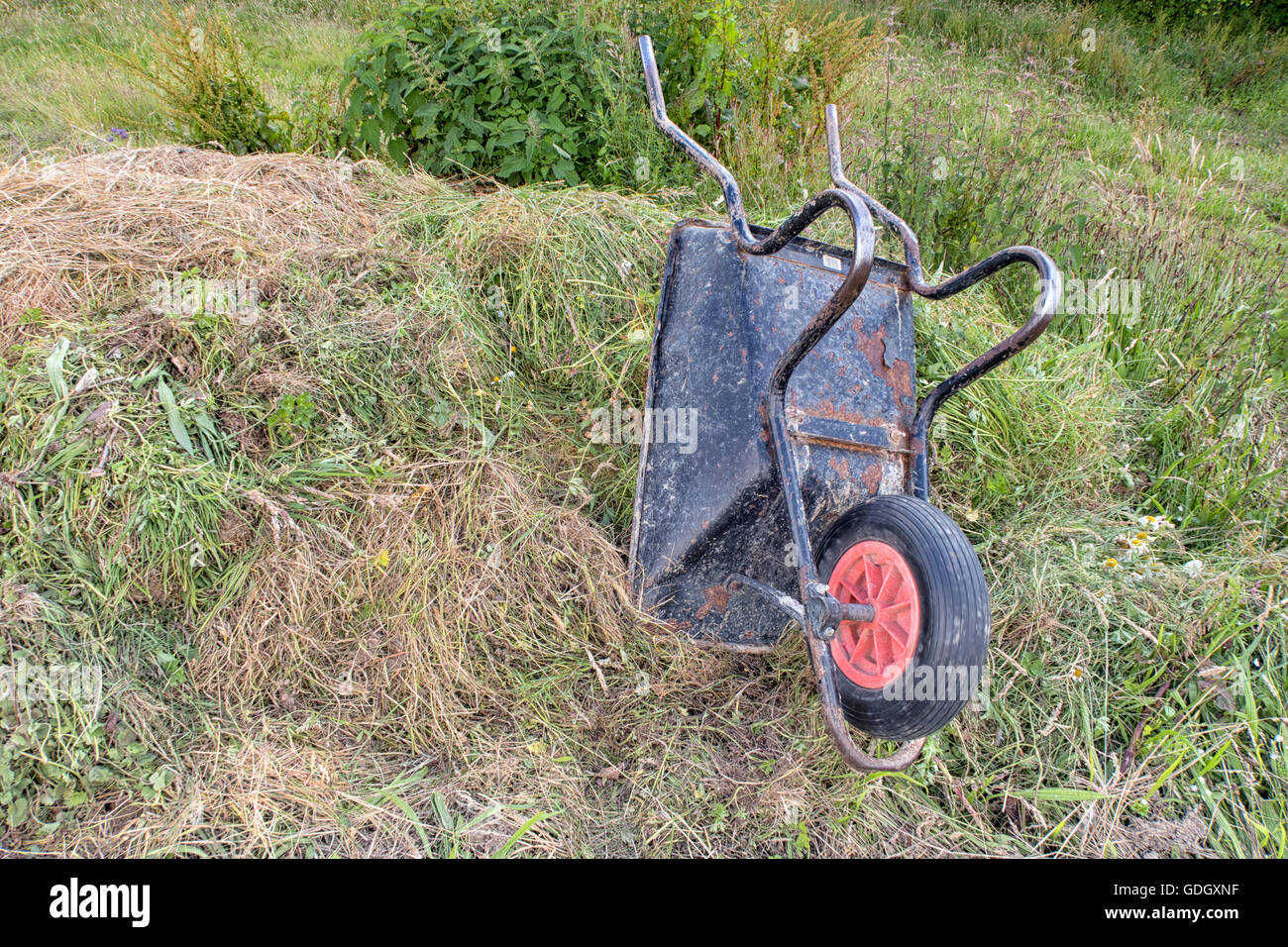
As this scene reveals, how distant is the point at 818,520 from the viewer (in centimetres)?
209

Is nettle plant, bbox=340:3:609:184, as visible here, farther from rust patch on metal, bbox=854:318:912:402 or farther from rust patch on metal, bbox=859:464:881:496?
rust patch on metal, bbox=859:464:881:496

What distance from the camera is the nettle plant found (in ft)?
10.5

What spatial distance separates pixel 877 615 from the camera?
5.70 feet

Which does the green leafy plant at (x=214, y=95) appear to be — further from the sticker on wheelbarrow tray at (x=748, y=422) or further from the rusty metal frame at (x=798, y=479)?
the rusty metal frame at (x=798, y=479)

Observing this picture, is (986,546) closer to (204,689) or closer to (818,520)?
(818,520)

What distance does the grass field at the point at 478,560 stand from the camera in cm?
193

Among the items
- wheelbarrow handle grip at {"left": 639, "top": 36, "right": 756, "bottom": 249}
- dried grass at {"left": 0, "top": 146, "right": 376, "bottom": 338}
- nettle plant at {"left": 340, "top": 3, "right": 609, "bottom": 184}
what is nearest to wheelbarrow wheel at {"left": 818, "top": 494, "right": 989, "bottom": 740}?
wheelbarrow handle grip at {"left": 639, "top": 36, "right": 756, "bottom": 249}

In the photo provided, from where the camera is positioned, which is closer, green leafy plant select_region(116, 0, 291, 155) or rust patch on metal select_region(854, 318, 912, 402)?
rust patch on metal select_region(854, 318, 912, 402)

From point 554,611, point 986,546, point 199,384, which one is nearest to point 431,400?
point 199,384

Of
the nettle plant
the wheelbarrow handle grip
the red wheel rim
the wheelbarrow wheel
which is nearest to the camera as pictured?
the wheelbarrow wheel

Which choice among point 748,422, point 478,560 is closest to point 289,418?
point 478,560

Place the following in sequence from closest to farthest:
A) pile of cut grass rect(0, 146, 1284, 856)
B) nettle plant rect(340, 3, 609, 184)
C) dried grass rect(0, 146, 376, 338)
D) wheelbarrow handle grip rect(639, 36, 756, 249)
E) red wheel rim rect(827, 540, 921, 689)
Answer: red wheel rim rect(827, 540, 921, 689), pile of cut grass rect(0, 146, 1284, 856), wheelbarrow handle grip rect(639, 36, 756, 249), dried grass rect(0, 146, 376, 338), nettle plant rect(340, 3, 609, 184)

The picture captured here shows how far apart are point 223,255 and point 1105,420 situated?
327 cm

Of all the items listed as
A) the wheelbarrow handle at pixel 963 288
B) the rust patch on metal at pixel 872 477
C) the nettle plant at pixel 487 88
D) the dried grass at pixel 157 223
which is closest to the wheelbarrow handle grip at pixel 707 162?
the wheelbarrow handle at pixel 963 288
